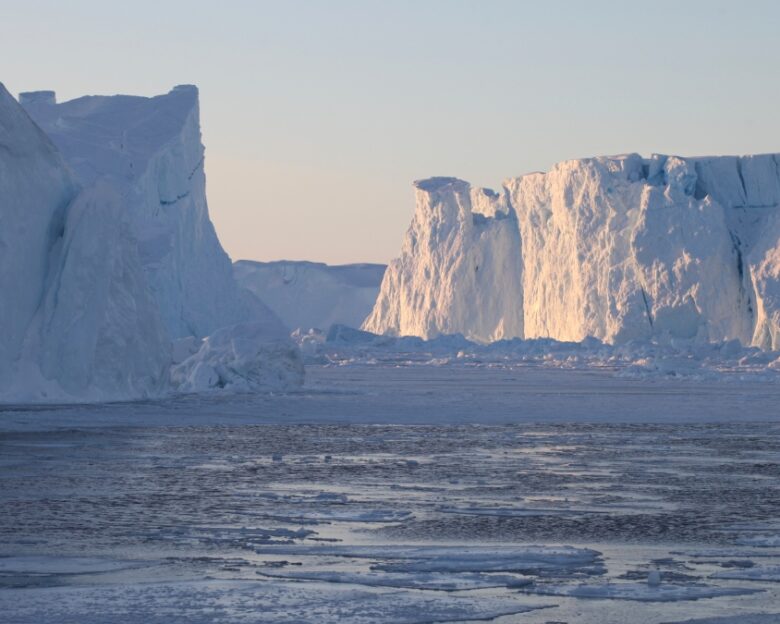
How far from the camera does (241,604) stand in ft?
19.5

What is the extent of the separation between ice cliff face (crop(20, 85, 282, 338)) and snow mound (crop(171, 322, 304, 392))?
10.0 metres

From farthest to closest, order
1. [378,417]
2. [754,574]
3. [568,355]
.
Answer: [568,355]
[378,417]
[754,574]

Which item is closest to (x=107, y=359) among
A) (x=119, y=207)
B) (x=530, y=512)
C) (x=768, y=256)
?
(x=119, y=207)

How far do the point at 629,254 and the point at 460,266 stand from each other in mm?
13855

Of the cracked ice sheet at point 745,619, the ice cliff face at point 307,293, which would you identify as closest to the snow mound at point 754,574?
Result: the cracked ice sheet at point 745,619

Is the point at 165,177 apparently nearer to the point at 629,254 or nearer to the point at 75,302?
the point at 629,254

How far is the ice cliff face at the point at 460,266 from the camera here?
58281 millimetres

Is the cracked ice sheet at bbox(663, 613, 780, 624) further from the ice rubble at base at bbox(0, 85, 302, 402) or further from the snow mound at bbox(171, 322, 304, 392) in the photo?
the snow mound at bbox(171, 322, 304, 392)

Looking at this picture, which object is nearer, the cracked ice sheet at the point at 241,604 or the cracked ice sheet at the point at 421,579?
the cracked ice sheet at the point at 241,604

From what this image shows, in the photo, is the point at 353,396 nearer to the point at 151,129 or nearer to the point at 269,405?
the point at 269,405

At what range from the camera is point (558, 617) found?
225 inches

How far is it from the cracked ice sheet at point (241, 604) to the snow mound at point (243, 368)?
Answer: 17.7 meters

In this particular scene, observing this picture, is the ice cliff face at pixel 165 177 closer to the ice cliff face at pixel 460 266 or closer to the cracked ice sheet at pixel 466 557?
the ice cliff face at pixel 460 266

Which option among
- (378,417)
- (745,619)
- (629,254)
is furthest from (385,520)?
(629,254)
